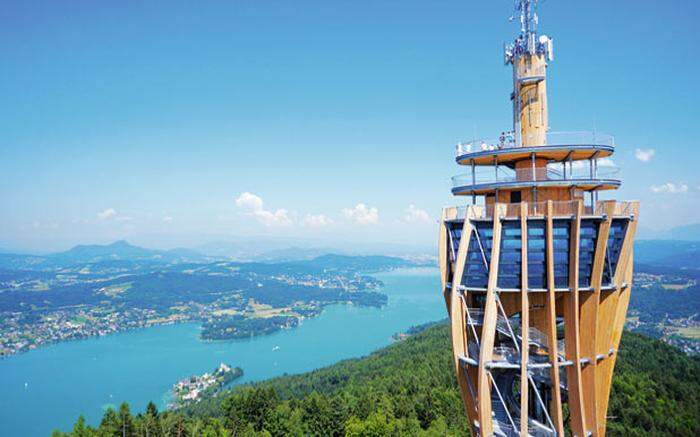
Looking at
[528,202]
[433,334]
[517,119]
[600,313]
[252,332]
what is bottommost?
[252,332]

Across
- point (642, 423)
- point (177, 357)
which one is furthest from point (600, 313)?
point (177, 357)

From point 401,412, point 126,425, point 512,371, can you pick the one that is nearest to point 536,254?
point 512,371

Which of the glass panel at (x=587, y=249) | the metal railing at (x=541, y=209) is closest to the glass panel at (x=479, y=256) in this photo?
the metal railing at (x=541, y=209)

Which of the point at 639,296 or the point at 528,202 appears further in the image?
the point at 639,296

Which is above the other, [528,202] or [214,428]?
[528,202]

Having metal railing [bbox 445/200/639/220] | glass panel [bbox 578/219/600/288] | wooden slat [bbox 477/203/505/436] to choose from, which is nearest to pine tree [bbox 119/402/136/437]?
wooden slat [bbox 477/203/505/436]

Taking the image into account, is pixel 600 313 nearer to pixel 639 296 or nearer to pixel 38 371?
pixel 38 371

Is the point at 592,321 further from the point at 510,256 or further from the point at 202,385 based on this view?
the point at 202,385

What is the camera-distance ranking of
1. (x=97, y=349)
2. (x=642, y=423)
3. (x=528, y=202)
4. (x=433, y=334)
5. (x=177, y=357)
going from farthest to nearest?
(x=97, y=349)
(x=177, y=357)
(x=433, y=334)
(x=642, y=423)
(x=528, y=202)
